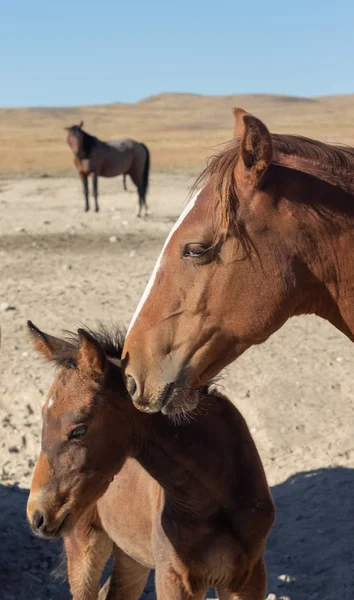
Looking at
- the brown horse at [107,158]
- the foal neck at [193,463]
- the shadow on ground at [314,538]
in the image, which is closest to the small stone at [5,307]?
the shadow on ground at [314,538]

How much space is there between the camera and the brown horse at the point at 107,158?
19.2 metres

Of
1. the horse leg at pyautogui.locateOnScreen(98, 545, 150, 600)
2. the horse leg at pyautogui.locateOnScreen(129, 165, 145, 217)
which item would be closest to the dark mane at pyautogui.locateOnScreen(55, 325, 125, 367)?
the horse leg at pyautogui.locateOnScreen(98, 545, 150, 600)

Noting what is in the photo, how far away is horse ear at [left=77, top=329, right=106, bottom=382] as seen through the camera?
123 inches

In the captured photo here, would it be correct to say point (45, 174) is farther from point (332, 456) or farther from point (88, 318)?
point (332, 456)

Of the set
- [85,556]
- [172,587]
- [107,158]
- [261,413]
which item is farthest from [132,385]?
[107,158]

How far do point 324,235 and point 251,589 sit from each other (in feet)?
6.25

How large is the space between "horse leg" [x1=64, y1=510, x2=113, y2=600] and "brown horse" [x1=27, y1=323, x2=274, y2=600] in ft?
1.25

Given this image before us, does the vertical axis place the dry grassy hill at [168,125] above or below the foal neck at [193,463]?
below

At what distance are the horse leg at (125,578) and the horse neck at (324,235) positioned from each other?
2441 millimetres

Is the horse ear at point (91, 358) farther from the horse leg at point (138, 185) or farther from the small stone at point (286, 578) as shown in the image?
the horse leg at point (138, 185)

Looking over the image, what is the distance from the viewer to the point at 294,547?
5.20m

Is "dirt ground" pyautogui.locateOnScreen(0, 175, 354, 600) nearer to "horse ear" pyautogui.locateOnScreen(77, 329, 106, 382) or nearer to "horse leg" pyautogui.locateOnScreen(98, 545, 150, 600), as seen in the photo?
"horse leg" pyautogui.locateOnScreen(98, 545, 150, 600)

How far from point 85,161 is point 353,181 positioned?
56.9 feet

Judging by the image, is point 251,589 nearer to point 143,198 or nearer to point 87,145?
point 143,198
